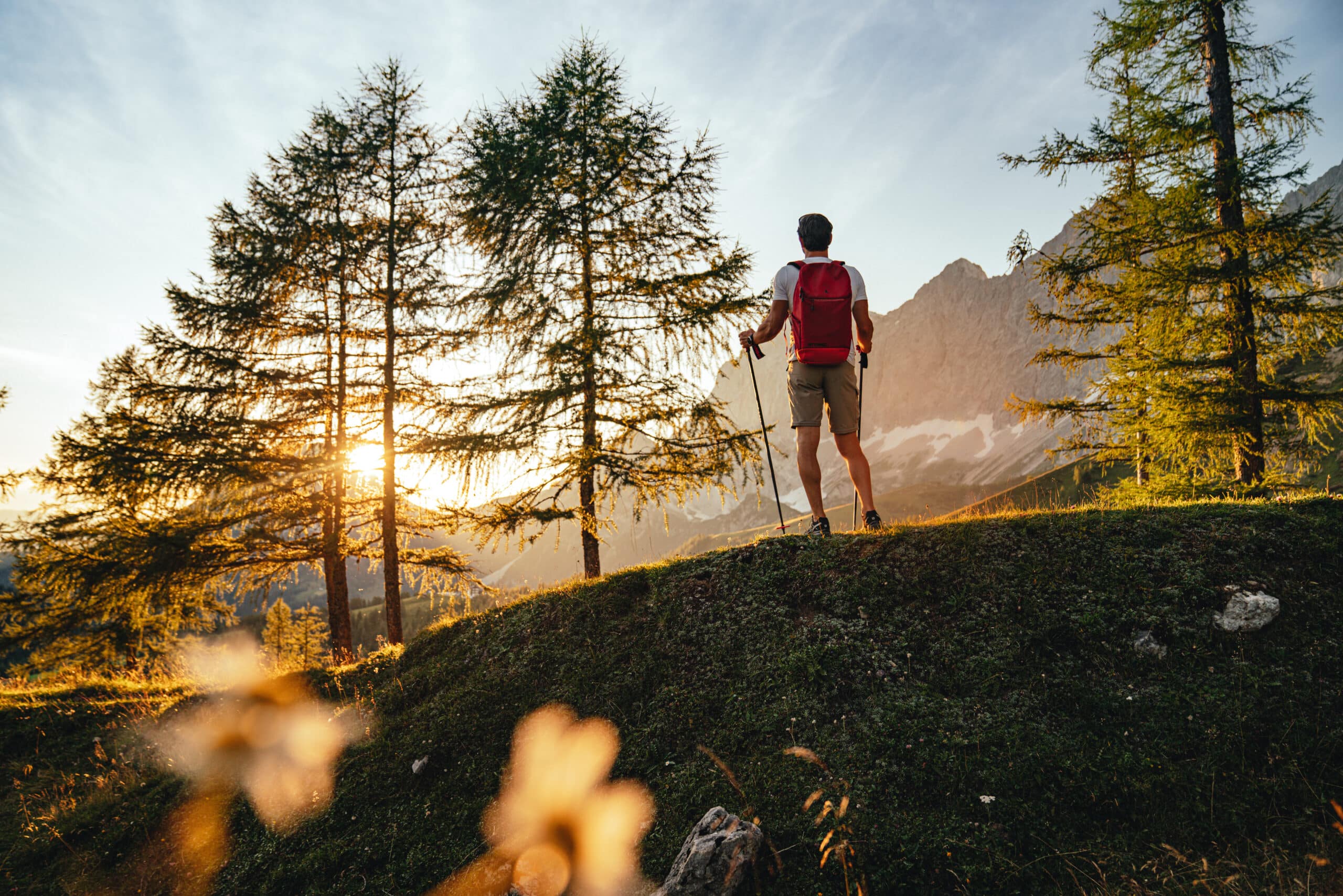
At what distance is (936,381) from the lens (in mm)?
165000

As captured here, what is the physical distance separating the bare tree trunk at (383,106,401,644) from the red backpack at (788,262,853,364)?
8.57m

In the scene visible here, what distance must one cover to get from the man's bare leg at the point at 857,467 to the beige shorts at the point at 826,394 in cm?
8

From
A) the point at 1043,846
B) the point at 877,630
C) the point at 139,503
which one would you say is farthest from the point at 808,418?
the point at 139,503

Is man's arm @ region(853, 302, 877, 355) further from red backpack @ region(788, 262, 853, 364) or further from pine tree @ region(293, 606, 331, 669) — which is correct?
pine tree @ region(293, 606, 331, 669)

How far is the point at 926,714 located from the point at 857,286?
367cm

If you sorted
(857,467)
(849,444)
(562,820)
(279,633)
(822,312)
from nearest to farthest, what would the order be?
(562,820)
(822,312)
(849,444)
(857,467)
(279,633)

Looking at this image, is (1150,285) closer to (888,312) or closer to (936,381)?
(936,381)

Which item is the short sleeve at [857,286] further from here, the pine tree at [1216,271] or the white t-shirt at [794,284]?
the pine tree at [1216,271]

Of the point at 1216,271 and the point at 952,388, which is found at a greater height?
the point at 952,388

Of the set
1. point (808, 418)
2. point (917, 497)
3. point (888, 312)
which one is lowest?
point (917, 497)

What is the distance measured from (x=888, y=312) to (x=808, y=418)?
664ft

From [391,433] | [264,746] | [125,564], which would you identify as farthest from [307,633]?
[264,746]

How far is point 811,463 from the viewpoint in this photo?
527 cm

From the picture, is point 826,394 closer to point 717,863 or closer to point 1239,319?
point 717,863
